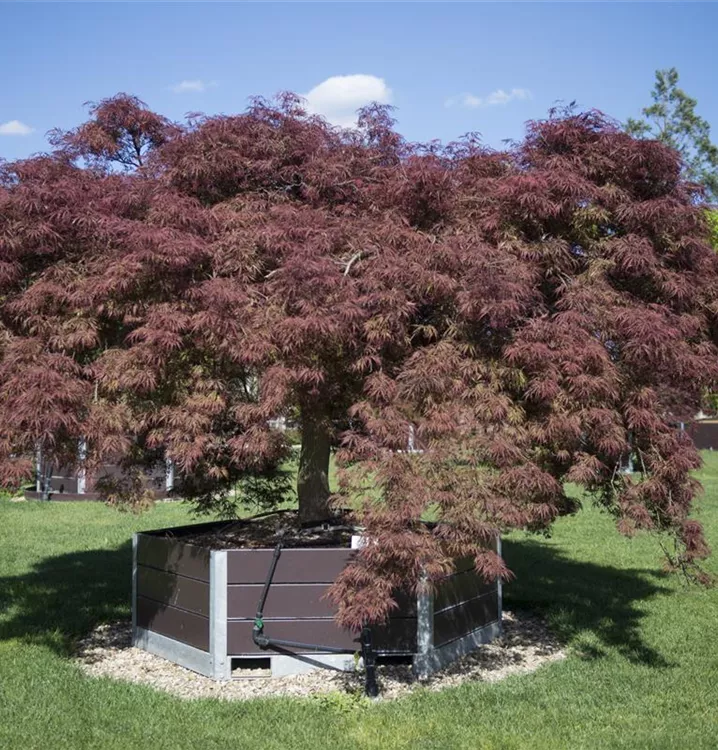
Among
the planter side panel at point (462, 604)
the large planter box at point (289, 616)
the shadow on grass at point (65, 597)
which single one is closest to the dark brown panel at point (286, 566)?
the large planter box at point (289, 616)

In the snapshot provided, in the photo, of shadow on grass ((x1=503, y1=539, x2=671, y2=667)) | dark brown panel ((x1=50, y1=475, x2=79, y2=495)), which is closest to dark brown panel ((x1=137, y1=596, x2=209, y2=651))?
shadow on grass ((x1=503, y1=539, x2=671, y2=667))

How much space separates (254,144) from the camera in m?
6.62

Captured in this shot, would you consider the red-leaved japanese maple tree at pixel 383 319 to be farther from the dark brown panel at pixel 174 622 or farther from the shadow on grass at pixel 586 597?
the dark brown panel at pixel 174 622

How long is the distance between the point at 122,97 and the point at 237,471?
3302 millimetres

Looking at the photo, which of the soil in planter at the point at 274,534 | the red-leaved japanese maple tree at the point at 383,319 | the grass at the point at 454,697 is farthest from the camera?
the soil in planter at the point at 274,534

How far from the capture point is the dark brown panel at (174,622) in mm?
6551

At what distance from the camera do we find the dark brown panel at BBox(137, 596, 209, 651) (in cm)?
655

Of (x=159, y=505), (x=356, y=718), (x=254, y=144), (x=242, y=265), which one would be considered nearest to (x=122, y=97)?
(x=254, y=144)

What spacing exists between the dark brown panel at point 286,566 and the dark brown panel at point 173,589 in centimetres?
31

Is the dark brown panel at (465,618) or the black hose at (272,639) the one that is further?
the dark brown panel at (465,618)

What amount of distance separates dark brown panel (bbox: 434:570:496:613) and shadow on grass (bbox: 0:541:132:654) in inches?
120

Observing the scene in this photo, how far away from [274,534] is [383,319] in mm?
2661

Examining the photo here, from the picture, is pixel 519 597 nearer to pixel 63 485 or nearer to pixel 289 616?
pixel 289 616

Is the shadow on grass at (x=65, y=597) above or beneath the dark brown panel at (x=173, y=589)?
beneath
